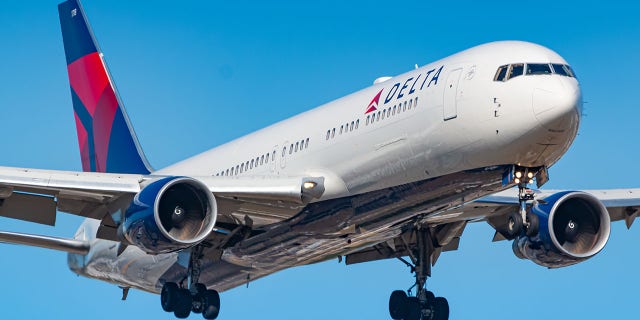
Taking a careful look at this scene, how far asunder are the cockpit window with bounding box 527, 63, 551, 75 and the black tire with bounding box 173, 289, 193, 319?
12.2 meters

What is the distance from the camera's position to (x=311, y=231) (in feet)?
102

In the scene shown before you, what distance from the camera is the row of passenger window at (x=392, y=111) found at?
92.5 feet

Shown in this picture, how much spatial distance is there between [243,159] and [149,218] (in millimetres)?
5503

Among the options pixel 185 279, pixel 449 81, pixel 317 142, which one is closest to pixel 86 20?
pixel 185 279

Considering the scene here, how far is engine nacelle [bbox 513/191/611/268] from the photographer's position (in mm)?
32344

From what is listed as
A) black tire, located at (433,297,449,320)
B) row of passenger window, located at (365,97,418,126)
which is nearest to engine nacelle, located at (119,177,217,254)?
row of passenger window, located at (365,97,418,126)

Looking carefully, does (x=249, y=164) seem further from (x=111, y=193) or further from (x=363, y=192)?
(x=363, y=192)

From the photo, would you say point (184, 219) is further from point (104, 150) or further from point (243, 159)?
point (104, 150)

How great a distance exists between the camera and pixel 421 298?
116ft

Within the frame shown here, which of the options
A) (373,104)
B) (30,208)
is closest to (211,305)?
(30,208)

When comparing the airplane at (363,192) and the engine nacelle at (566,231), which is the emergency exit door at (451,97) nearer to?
the airplane at (363,192)

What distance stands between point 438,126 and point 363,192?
115 inches

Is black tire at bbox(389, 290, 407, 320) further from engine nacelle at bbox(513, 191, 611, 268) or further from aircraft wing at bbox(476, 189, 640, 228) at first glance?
engine nacelle at bbox(513, 191, 611, 268)

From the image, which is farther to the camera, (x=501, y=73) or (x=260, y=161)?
(x=260, y=161)
